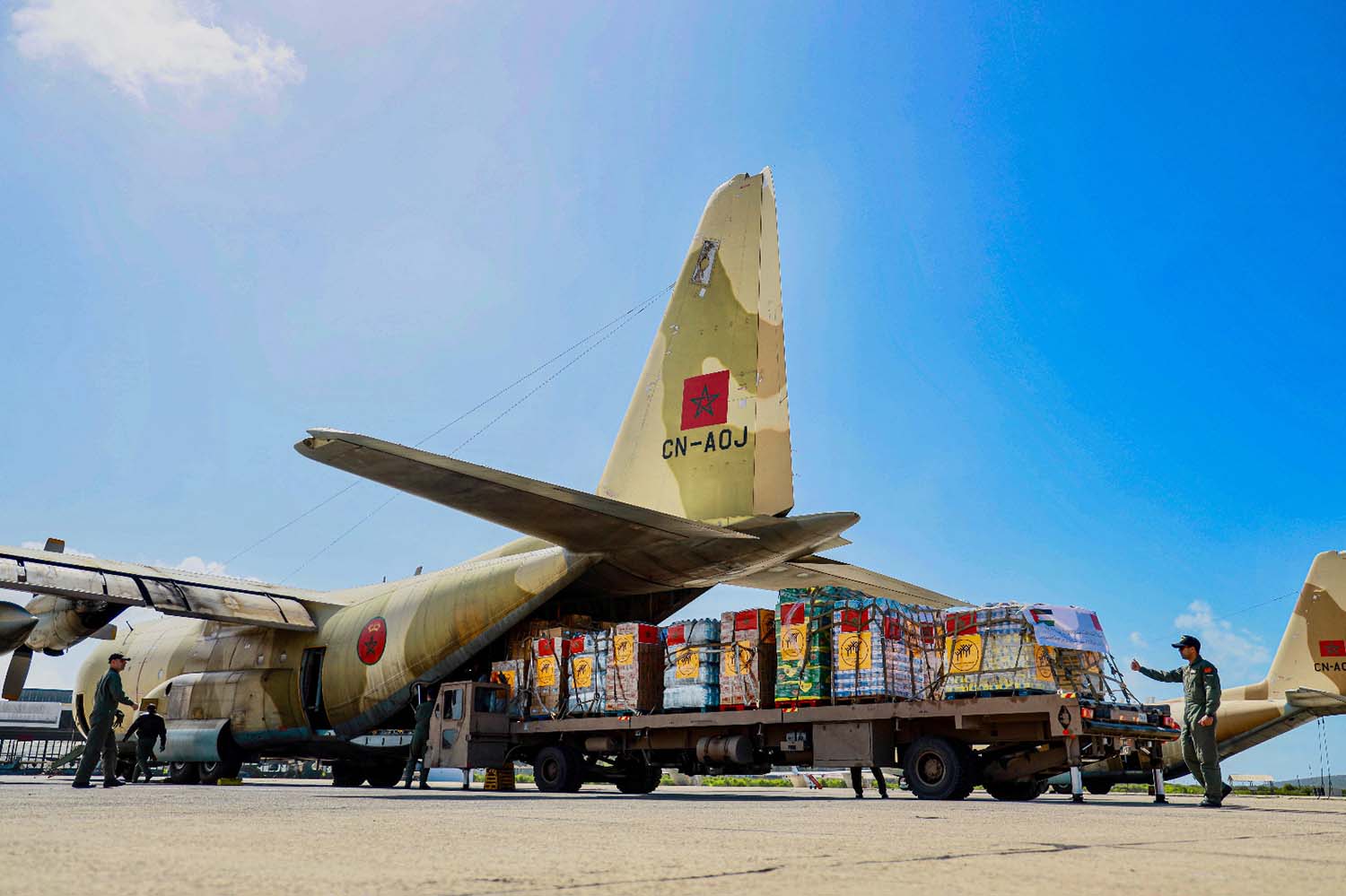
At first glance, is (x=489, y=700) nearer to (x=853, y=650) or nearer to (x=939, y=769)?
(x=853, y=650)

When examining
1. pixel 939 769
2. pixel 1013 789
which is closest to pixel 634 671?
pixel 939 769

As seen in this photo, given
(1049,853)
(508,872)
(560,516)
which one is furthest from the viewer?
(560,516)

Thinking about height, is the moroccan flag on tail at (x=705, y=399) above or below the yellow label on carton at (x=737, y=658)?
above

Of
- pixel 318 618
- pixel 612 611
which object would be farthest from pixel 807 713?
pixel 318 618

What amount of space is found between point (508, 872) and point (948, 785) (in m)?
7.96

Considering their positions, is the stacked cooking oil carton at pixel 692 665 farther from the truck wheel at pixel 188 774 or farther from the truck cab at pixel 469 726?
the truck wheel at pixel 188 774

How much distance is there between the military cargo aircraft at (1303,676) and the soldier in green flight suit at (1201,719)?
13125 mm

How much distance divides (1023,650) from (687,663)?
4037 mm

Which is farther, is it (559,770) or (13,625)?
(13,625)

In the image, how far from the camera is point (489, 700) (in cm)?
1388

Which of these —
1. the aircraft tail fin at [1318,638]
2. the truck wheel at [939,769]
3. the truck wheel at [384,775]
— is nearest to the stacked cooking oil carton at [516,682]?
the truck wheel at [939,769]

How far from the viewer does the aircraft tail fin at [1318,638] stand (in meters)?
22.6

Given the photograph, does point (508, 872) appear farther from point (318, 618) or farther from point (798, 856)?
point (318, 618)

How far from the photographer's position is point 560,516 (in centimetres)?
1256
